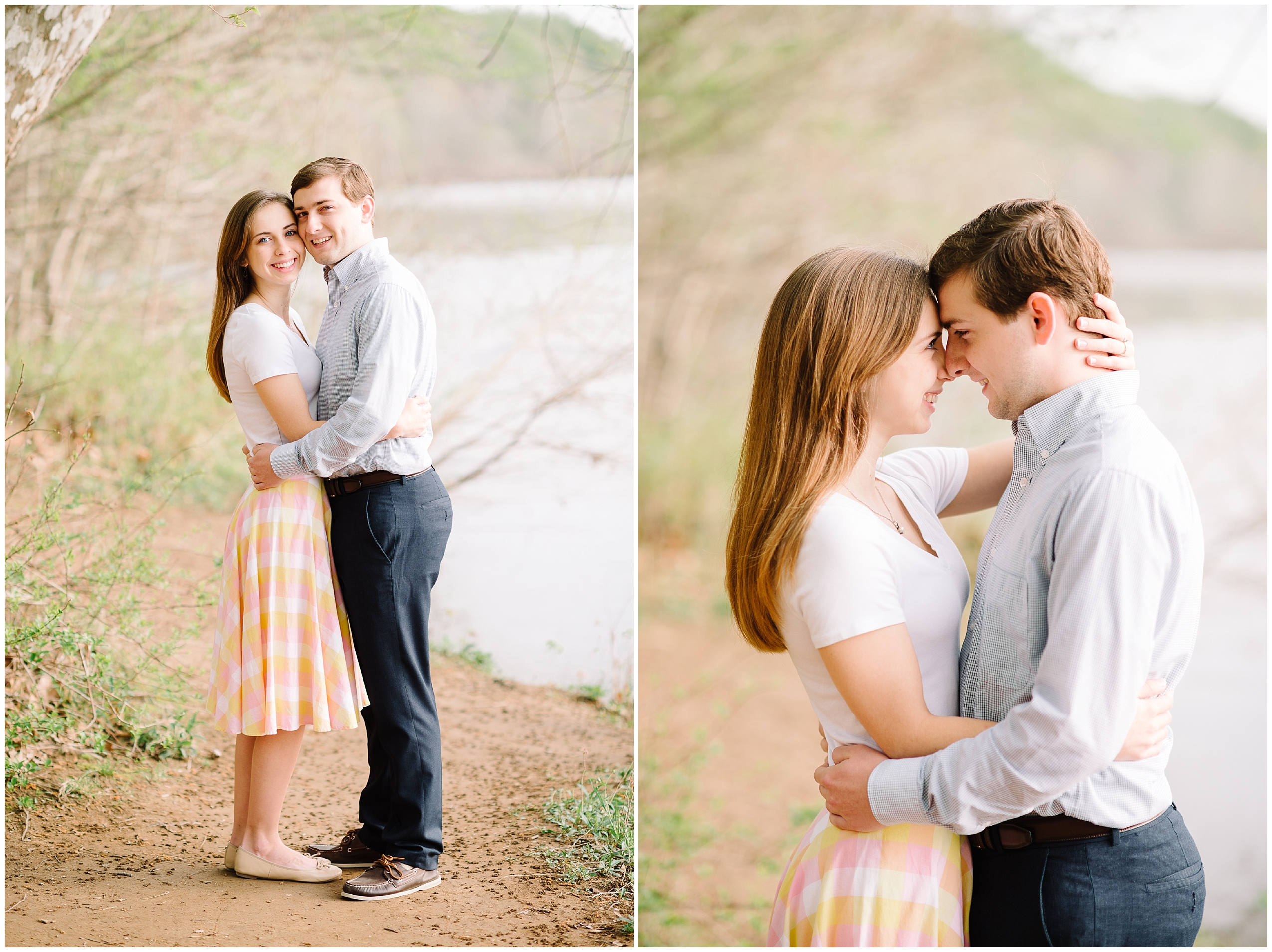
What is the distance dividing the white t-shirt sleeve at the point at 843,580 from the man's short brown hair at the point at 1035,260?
404 millimetres

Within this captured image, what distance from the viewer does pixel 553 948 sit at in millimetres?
2400

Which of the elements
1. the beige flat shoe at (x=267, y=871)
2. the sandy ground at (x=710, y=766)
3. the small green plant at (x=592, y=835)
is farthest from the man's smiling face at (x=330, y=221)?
the sandy ground at (x=710, y=766)

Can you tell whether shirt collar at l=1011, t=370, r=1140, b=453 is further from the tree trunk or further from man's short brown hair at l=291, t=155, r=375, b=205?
the tree trunk

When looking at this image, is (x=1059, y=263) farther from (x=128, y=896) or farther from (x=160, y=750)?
(x=160, y=750)

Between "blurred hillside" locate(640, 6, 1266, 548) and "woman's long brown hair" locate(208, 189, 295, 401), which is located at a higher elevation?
"blurred hillside" locate(640, 6, 1266, 548)

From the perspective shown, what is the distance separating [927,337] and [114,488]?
12.3 feet

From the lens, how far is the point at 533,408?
4.66 metres

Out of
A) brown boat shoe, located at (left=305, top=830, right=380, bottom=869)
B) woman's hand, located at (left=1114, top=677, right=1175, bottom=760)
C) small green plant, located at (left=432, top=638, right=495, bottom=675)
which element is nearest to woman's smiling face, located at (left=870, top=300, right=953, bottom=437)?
woman's hand, located at (left=1114, top=677, right=1175, bottom=760)

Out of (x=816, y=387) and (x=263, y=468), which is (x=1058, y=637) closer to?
(x=816, y=387)

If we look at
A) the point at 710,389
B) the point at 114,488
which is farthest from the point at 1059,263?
the point at 710,389

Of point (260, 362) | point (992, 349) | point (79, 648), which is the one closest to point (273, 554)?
point (260, 362)

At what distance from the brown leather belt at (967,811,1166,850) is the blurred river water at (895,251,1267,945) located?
328 centimetres

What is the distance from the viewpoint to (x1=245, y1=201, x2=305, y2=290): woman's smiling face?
2.30 m

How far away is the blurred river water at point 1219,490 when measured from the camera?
14.1 ft
